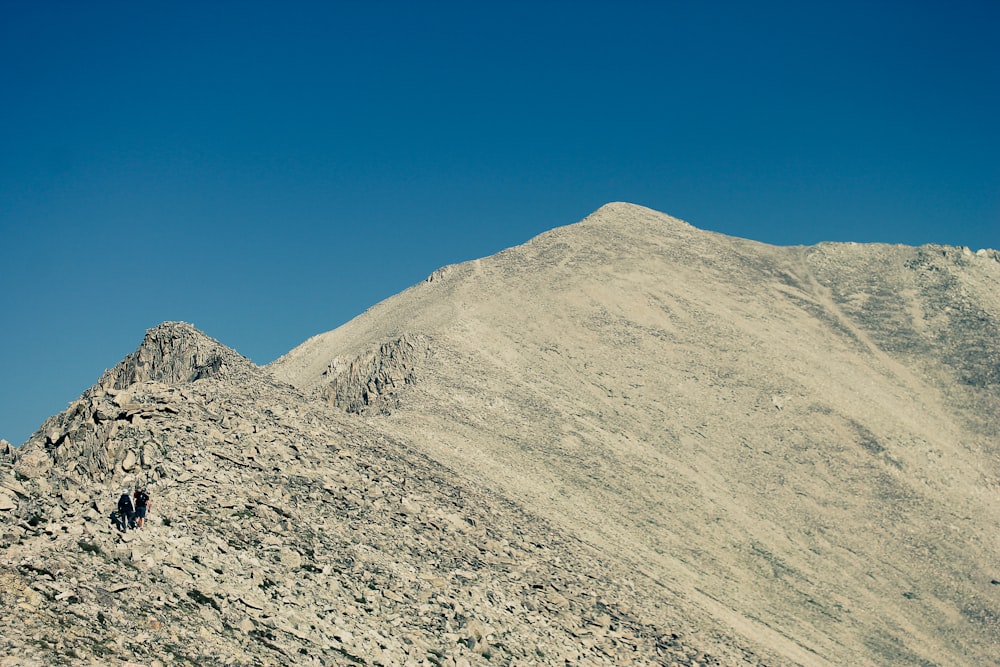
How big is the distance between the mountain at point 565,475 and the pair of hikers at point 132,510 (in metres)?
0.43

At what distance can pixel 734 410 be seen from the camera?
82125 mm

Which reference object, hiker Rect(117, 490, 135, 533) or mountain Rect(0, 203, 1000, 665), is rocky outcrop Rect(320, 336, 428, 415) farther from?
hiker Rect(117, 490, 135, 533)

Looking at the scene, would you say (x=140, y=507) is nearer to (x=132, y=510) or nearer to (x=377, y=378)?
(x=132, y=510)

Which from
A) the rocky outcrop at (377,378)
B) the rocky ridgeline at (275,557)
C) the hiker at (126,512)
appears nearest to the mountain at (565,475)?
the rocky ridgeline at (275,557)

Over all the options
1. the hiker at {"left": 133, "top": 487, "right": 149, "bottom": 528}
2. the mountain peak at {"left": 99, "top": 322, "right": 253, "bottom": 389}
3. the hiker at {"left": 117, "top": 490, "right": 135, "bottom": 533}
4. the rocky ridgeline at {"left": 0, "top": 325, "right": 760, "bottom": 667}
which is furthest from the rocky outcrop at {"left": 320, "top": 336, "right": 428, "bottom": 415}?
the hiker at {"left": 117, "top": 490, "right": 135, "bottom": 533}

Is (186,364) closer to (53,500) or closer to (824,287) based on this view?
(53,500)

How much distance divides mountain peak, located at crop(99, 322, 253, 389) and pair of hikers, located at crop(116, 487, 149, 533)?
19549 mm

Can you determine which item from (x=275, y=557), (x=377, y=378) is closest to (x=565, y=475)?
(x=377, y=378)

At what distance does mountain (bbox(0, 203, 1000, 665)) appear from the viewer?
27719 mm

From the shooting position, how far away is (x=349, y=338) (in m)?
98.1

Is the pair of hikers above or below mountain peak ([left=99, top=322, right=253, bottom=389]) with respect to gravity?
below

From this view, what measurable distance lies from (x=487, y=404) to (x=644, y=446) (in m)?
11.5

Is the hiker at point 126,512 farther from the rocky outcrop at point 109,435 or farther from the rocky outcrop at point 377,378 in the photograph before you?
the rocky outcrop at point 377,378

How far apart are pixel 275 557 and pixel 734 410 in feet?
187
